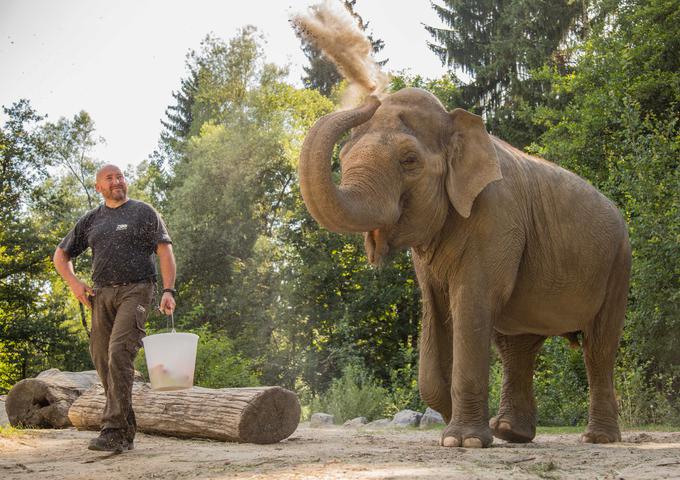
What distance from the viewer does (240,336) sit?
3184 centimetres

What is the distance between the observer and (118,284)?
701 cm

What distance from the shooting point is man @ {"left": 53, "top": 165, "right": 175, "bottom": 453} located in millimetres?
6789

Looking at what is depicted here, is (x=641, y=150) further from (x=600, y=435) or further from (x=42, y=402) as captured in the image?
(x=42, y=402)

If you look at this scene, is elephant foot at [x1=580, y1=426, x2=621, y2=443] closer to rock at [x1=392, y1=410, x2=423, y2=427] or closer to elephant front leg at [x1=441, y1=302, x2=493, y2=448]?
elephant front leg at [x1=441, y1=302, x2=493, y2=448]

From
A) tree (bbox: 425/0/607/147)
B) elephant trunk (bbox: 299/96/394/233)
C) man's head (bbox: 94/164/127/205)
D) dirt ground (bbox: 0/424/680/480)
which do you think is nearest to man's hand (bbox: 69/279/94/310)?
man's head (bbox: 94/164/127/205)

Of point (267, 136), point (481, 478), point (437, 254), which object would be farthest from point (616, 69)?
point (267, 136)

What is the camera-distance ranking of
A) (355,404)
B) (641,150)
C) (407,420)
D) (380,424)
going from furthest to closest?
1. (355,404)
2. (380,424)
3. (407,420)
4. (641,150)

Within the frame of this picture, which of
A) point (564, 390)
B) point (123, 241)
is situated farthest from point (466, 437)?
point (564, 390)

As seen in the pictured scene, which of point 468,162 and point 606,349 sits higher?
point 468,162

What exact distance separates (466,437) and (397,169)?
6.82 ft

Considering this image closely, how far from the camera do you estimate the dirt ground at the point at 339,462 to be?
15.5 ft

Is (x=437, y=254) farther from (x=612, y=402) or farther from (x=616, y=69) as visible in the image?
(x=616, y=69)

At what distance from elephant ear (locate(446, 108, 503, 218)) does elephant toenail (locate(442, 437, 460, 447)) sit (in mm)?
1697

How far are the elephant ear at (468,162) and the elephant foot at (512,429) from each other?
7.43 feet
